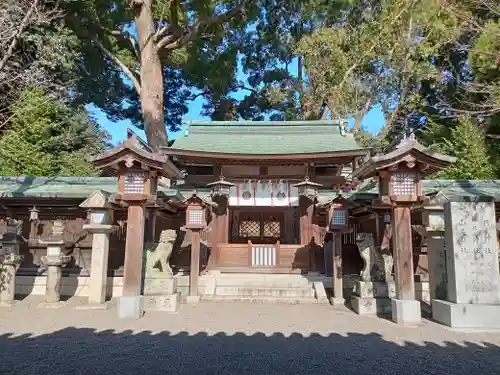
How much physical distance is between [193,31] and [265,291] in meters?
12.3

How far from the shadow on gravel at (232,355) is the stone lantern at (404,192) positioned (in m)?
1.64

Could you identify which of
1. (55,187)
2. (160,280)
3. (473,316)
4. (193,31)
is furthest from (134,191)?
(193,31)

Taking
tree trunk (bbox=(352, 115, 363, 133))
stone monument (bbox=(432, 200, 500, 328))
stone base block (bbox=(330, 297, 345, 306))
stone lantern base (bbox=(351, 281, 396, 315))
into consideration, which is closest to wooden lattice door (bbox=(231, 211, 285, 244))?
stone base block (bbox=(330, 297, 345, 306))

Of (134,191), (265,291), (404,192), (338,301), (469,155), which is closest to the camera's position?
(404,192)

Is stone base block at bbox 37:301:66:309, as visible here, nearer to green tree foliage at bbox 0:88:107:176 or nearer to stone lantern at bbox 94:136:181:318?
stone lantern at bbox 94:136:181:318

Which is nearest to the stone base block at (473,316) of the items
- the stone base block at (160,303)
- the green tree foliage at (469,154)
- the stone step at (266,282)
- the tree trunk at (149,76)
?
the stone step at (266,282)

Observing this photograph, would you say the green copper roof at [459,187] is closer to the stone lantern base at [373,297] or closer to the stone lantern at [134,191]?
the stone lantern base at [373,297]

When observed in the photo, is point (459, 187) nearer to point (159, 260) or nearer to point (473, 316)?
point (473, 316)

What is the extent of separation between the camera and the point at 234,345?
541cm

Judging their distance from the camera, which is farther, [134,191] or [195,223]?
[195,223]

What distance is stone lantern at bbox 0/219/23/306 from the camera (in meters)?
9.03

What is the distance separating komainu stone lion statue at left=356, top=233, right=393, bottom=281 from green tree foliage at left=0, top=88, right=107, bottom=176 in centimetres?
1444

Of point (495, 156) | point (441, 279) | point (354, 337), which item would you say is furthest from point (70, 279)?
point (495, 156)

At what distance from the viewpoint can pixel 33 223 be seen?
11.2 meters
